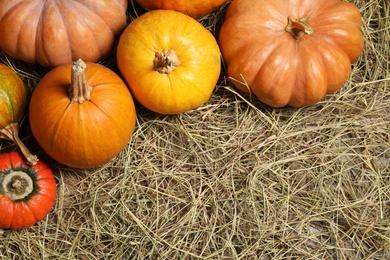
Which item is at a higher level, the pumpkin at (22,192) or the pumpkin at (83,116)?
the pumpkin at (83,116)

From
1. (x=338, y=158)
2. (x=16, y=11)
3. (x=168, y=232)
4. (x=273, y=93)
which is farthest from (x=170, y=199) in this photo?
(x=16, y=11)

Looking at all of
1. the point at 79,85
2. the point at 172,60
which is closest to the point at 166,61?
the point at 172,60

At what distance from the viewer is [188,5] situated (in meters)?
2.63

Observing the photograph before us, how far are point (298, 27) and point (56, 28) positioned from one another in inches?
46.9

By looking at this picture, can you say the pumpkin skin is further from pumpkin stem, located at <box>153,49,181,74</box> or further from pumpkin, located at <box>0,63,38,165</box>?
pumpkin stem, located at <box>153,49,181,74</box>

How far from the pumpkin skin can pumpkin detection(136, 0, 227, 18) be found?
0.78 m

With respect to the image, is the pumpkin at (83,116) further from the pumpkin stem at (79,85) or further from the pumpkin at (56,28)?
the pumpkin at (56,28)

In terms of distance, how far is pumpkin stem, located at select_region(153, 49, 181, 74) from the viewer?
2.36m

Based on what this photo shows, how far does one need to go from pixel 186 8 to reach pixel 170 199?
1.01 metres

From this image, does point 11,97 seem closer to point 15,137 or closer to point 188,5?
point 15,137

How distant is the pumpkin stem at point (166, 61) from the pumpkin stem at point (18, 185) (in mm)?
834

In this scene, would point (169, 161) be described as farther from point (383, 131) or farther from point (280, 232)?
point (383, 131)

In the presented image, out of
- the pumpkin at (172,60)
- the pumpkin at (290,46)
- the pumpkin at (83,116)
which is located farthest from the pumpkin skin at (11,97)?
the pumpkin at (290,46)

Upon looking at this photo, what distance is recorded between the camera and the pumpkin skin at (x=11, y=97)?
2453 millimetres
